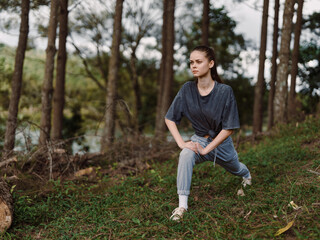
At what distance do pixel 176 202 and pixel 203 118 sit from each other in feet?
4.05

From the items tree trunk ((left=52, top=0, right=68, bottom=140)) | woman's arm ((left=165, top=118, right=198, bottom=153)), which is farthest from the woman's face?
tree trunk ((left=52, top=0, right=68, bottom=140))

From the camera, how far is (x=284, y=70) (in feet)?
30.3

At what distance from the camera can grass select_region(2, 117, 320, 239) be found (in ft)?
10.6

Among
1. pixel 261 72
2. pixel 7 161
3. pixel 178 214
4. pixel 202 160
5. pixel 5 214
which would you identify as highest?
pixel 261 72

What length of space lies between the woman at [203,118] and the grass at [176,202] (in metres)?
0.38

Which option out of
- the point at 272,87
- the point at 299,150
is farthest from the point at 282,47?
the point at 299,150

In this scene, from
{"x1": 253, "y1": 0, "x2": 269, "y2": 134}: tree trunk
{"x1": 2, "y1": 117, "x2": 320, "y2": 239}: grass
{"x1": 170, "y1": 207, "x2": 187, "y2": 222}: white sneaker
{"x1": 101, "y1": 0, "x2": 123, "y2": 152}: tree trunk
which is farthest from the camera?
{"x1": 253, "y1": 0, "x2": 269, "y2": 134}: tree trunk

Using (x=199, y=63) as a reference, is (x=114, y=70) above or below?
above

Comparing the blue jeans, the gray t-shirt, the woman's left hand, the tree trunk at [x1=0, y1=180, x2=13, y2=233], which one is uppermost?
the gray t-shirt

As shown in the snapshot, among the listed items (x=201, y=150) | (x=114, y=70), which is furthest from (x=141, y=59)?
(x=201, y=150)

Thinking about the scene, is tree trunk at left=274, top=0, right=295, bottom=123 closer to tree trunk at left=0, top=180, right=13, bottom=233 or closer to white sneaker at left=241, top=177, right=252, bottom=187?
white sneaker at left=241, top=177, right=252, bottom=187

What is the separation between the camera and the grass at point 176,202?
3230 mm

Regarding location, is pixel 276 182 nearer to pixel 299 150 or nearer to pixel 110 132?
pixel 299 150

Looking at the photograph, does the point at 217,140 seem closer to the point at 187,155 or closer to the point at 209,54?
the point at 187,155
